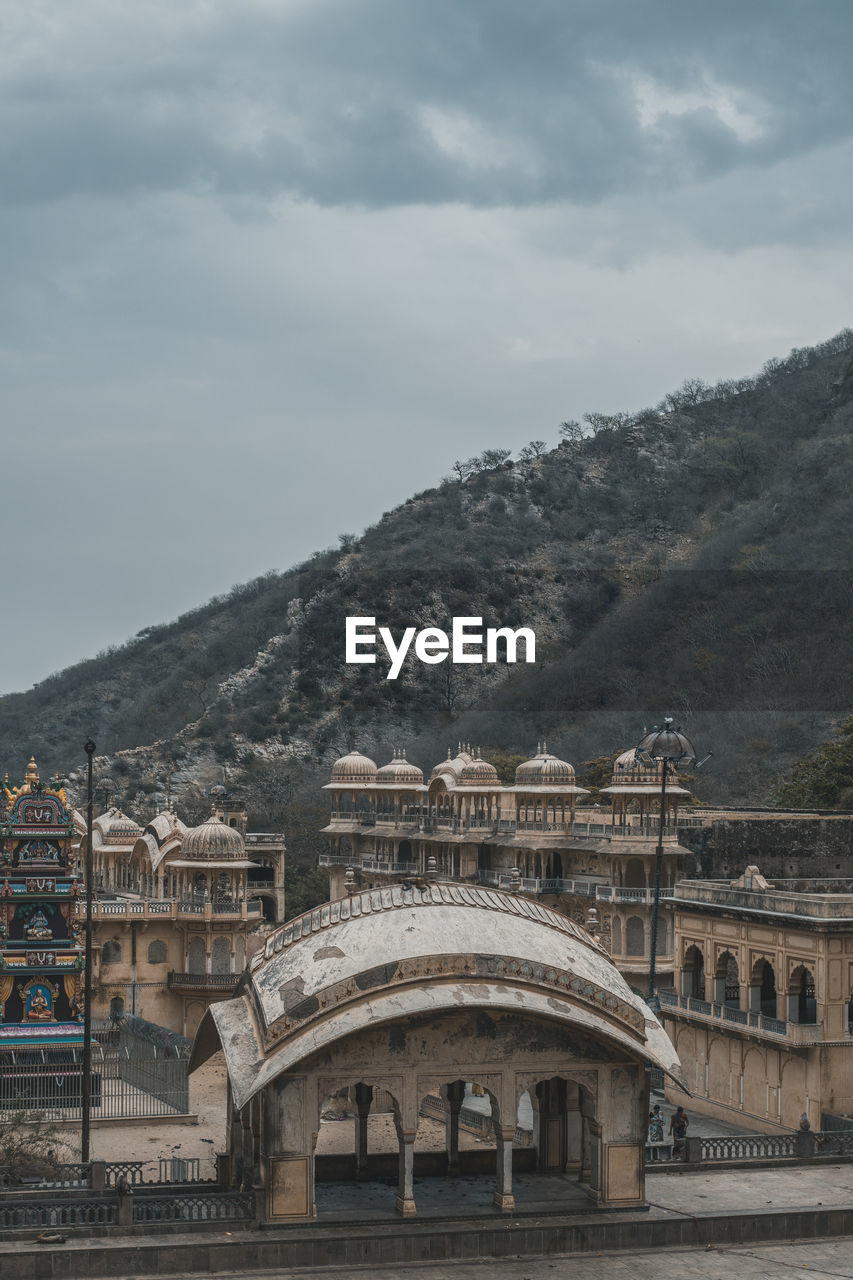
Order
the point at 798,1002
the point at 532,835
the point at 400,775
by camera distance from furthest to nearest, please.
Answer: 1. the point at 400,775
2. the point at 532,835
3. the point at 798,1002

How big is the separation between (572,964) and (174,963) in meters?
28.3

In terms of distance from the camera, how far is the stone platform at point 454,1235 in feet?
64.8

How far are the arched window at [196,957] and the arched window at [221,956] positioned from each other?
23cm

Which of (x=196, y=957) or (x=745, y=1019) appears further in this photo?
(x=196, y=957)

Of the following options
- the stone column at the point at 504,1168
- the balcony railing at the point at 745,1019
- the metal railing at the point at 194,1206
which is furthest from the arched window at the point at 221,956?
the stone column at the point at 504,1168

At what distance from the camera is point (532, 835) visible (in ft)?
197

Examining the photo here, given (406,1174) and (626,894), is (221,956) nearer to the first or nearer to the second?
(626,894)

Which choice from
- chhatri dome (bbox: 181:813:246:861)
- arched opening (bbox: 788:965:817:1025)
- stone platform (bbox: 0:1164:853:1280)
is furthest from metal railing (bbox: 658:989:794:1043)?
chhatri dome (bbox: 181:813:246:861)

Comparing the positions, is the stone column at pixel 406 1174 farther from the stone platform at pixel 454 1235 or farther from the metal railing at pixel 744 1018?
the metal railing at pixel 744 1018

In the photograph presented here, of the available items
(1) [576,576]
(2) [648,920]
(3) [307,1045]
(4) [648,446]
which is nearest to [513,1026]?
(3) [307,1045]

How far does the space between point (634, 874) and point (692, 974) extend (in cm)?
1395

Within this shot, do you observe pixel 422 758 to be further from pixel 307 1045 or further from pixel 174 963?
pixel 307 1045

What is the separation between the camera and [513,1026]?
21.2 metres

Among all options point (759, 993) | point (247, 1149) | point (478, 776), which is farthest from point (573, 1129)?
point (478, 776)
